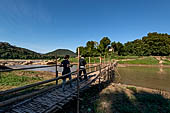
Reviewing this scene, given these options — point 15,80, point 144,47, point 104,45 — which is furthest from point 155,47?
point 15,80

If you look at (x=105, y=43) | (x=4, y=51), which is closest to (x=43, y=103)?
(x=105, y=43)

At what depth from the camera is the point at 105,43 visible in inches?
1833

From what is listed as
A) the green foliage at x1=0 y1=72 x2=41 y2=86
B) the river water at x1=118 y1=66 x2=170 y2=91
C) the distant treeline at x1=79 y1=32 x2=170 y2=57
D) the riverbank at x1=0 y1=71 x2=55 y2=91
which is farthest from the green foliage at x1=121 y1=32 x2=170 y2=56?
the green foliage at x1=0 y1=72 x2=41 y2=86

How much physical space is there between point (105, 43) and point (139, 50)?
15792mm

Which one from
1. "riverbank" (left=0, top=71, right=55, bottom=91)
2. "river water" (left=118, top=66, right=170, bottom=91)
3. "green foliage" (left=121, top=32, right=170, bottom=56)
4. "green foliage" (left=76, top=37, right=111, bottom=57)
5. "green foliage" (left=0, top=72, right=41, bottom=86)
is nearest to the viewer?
"riverbank" (left=0, top=71, right=55, bottom=91)

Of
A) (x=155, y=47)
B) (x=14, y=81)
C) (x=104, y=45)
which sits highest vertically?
(x=104, y=45)

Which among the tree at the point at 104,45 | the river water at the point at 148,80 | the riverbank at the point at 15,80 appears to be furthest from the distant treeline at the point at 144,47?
the riverbank at the point at 15,80

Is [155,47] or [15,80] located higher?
[155,47]

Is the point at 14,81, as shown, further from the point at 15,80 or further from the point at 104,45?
the point at 104,45

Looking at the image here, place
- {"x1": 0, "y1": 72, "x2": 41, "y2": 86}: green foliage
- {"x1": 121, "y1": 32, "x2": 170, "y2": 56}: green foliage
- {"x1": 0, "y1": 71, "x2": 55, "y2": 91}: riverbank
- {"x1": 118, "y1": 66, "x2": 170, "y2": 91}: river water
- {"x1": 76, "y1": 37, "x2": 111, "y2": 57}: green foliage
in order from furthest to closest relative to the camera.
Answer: {"x1": 76, "y1": 37, "x2": 111, "y2": 57}: green foliage → {"x1": 121, "y1": 32, "x2": 170, "y2": 56}: green foliage → {"x1": 118, "y1": 66, "x2": 170, "y2": 91}: river water → {"x1": 0, "y1": 72, "x2": 41, "y2": 86}: green foliage → {"x1": 0, "y1": 71, "x2": 55, "y2": 91}: riverbank

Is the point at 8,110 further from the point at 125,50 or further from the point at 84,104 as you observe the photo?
the point at 125,50

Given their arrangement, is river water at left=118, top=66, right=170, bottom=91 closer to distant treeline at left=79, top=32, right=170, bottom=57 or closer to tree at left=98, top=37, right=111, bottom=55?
distant treeline at left=79, top=32, right=170, bottom=57

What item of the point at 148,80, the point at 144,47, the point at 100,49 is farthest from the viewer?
the point at 100,49

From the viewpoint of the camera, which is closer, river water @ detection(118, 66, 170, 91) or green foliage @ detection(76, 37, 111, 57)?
river water @ detection(118, 66, 170, 91)
